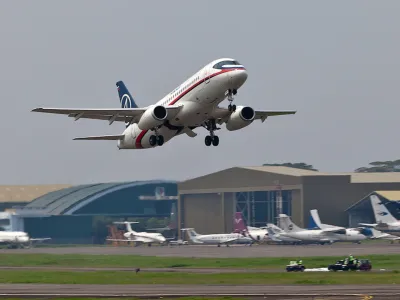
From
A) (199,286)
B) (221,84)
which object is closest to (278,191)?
(199,286)

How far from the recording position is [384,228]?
14675cm

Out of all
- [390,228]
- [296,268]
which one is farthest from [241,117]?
[390,228]

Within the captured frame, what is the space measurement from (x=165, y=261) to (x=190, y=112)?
56.3m

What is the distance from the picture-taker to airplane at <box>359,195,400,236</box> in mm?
145625

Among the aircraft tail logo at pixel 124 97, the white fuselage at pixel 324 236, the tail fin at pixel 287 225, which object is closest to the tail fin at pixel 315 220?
the white fuselage at pixel 324 236

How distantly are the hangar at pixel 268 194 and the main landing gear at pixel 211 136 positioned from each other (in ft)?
332

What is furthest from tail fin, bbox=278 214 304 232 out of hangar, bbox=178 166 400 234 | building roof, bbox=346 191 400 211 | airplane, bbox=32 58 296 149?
airplane, bbox=32 58 296 149

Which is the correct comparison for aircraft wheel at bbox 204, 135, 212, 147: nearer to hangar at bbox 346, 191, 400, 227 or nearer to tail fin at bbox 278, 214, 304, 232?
tail fin at bbox 278, 214, 304, 232

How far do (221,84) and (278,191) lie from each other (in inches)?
4557

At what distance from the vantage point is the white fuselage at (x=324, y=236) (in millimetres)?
157375

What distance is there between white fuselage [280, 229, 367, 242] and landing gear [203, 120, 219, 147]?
86051mm

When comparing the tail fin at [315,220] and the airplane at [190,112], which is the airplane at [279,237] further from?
the airplane at [190,112]

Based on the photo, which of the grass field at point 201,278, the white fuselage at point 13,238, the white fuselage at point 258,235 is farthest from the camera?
the white fuselage at point 13,238

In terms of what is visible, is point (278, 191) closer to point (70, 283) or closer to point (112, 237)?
point (112, 237)
